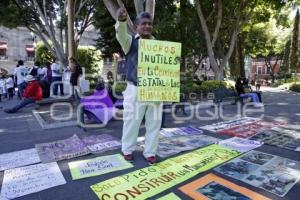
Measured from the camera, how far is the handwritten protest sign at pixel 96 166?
3998 millimetres

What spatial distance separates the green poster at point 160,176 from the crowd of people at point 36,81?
6544 millimetres

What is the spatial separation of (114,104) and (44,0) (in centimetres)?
1374

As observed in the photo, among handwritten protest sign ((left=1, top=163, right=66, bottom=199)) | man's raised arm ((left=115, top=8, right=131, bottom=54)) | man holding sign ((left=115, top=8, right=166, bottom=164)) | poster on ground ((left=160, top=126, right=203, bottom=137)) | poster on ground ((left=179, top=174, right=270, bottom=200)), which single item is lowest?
poster on ground ((left=179, top=174, right=270, bottom=200))

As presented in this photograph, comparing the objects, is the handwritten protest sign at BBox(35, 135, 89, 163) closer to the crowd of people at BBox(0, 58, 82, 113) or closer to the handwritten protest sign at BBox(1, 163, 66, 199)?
the handwritten protest sign at BBox(1, 163, 66, 199)

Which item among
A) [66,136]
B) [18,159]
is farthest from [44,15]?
[18,159]

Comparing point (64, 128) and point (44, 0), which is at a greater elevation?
point (44, 0)

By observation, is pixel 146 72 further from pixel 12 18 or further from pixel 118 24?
pixel 12 18

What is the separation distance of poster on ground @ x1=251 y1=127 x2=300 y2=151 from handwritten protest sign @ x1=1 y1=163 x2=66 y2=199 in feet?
12.8

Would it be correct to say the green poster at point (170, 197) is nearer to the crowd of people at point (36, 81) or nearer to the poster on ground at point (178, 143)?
the poster on ground at point (178, 143)

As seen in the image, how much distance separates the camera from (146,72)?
166 inches

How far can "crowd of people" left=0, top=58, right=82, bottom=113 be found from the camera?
9555 mm

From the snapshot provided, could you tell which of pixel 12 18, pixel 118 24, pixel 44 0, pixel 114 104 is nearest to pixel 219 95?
pixel 114 104

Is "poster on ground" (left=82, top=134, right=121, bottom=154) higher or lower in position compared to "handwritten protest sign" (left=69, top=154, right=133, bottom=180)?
higher

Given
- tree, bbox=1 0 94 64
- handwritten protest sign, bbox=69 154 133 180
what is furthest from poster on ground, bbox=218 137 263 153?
tree, bbox=1 0 94 64
